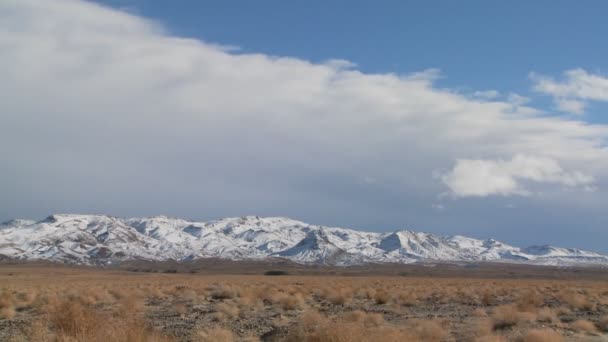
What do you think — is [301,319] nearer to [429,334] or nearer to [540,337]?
[429,334]

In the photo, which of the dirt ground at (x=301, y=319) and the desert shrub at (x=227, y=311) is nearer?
the dirt ground at (x=301, y=319)

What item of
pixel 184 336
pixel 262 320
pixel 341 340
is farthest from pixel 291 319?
pixel 341 340

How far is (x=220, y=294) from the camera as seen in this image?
135 ft

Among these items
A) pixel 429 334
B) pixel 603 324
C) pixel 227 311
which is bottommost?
pixel 227 311

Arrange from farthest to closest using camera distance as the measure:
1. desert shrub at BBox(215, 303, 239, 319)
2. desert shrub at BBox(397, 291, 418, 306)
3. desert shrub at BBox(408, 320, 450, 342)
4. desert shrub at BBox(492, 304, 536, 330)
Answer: desert shrub at BBox(397, 291, 418, 306), desert shrub at BBox(215, 303, 239, 319), desert shrub at BBox(492, 304, 536, 330), desert shrub at BBox(408, 320, 450, 342)

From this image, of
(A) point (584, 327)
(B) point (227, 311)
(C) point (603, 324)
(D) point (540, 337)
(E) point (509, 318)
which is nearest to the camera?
(D) point (540, 337)

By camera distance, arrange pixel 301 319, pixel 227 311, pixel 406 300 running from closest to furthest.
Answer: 1. pixel 301 319
2. pixel 227 311
3. pixel 406 300

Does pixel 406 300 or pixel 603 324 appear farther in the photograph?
pixel 406 300

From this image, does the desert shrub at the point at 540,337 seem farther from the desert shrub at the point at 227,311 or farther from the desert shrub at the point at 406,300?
the desert shrub at the point at 406,300

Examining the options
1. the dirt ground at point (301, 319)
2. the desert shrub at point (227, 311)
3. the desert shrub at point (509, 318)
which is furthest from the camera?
the desert shrub at point (227, 311)

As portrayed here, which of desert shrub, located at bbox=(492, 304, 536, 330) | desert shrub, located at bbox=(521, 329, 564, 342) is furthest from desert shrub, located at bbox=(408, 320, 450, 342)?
desert shrub, located at bbox=(492, 304, 536, 330)

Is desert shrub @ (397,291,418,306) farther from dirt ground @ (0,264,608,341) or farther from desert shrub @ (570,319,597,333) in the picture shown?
desert shrub @ (570,319,597,333)

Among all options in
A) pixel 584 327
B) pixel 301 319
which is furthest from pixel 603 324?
pixel 301 319

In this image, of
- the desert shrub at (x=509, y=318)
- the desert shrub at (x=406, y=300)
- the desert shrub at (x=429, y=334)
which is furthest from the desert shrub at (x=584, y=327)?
the desert shrub at (x=406, y=300)
